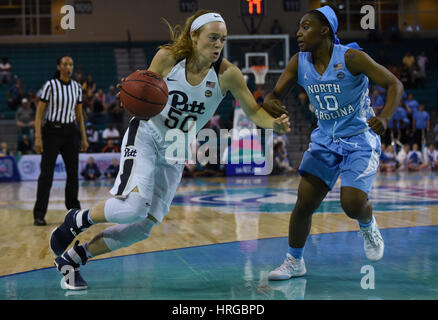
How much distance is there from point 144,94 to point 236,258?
1.94m

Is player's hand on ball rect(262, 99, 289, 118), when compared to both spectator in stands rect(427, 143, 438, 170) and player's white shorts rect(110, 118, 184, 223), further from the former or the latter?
spectator in stands rect(427, 143, 438, 170)

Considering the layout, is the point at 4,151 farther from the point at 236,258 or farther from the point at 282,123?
the point at 282,123

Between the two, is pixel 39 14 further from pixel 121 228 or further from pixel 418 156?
pixel 121 228

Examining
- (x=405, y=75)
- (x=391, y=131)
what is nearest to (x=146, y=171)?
(x=391, y=131)

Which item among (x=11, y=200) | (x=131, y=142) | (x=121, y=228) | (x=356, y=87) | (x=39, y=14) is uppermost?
(x=39, y=14)

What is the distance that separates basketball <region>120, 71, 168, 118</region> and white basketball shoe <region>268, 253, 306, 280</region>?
4.84ft

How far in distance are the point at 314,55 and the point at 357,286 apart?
1.74m

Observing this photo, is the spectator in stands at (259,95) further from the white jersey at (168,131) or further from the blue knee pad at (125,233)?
the blue knee pad at (125,233)

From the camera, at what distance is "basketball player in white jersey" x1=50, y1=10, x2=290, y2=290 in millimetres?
4051

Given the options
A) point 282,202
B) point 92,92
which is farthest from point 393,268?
point 92,92

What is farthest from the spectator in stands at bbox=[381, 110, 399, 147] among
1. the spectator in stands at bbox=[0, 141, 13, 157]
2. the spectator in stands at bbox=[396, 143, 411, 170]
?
the spectator in stands at bbox=[0, 141, 13, 157]

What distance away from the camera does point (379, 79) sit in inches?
164

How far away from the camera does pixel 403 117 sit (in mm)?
18156

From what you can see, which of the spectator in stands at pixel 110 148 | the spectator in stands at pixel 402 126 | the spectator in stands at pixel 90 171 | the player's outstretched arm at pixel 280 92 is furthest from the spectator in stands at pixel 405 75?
the player's outstretched arm at pixel 280 92
